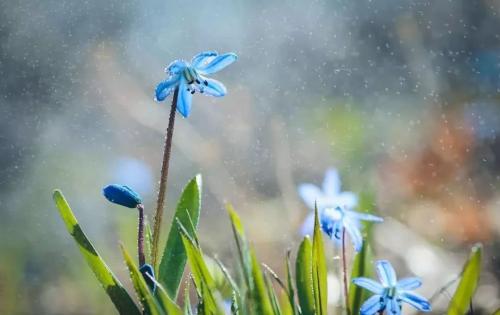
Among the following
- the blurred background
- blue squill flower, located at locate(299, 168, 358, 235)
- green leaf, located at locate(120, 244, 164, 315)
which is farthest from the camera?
the blurred background

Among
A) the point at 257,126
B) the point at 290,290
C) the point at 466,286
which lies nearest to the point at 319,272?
the point at 290,290

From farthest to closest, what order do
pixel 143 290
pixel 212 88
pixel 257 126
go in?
pixel 257 126
pixel 212 88
pixel 143 290

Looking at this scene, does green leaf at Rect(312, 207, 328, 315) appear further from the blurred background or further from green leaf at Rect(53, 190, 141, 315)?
the blurred background

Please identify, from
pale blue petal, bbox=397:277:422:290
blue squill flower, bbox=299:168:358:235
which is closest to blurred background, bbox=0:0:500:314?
blue squill flower, bbox=299:168:358:235

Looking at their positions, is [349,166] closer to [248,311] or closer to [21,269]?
[21,269]

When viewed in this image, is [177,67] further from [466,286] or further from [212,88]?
[466,286]

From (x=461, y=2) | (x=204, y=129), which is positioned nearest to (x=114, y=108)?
(x=204, y=129)

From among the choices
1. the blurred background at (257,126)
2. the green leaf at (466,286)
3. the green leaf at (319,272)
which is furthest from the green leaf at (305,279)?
the blurred background at (257,126)
